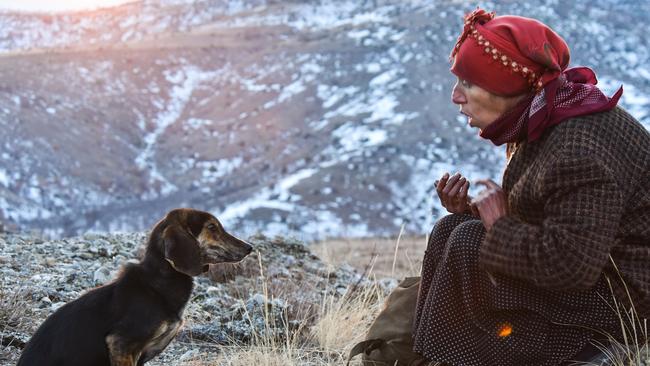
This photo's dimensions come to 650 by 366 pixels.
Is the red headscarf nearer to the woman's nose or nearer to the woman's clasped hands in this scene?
the woman's nose

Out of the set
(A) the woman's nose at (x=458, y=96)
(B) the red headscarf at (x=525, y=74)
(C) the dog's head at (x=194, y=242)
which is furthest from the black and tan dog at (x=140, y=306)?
(B) the red headscarf at (x=525, y=74)

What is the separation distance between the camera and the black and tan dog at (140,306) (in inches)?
132

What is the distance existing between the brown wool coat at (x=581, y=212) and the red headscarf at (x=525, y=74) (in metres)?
0.08

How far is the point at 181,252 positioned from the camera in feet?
12.1

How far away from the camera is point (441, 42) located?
124ft

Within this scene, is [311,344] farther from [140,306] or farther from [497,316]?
[497,316]

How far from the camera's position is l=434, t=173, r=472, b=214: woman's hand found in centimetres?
350

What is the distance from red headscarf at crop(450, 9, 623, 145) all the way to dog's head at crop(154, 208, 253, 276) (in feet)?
4.71

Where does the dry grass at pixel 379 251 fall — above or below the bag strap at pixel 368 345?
below

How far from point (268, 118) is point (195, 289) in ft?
85.9

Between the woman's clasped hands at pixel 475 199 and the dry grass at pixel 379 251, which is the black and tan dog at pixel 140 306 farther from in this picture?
the dry grass at pixel 379 251

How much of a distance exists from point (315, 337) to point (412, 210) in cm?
2130

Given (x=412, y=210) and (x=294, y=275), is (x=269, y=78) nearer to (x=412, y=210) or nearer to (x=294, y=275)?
(x=412, y=210)

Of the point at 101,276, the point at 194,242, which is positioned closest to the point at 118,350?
the point at 194,242
